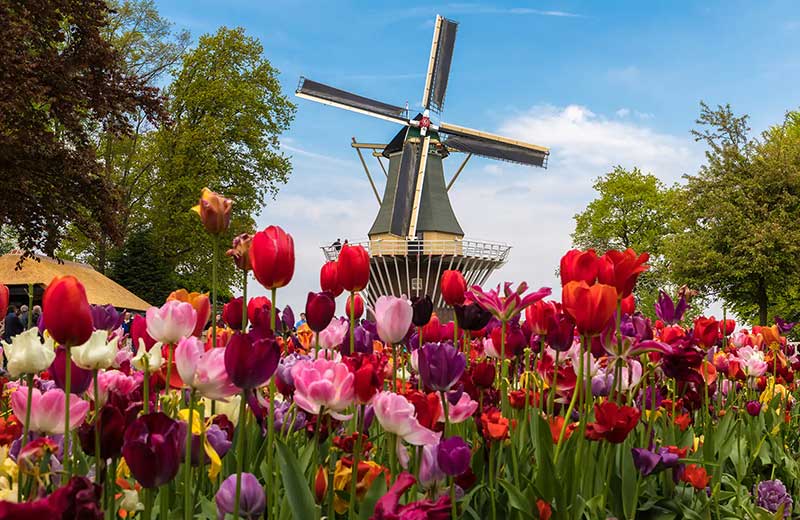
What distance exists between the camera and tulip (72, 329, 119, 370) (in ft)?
6.26

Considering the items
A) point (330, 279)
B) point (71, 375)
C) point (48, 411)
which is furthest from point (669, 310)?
point (48, 411)

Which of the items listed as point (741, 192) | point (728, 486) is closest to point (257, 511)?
point (728, 486)

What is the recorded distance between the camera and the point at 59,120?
65.5 feet

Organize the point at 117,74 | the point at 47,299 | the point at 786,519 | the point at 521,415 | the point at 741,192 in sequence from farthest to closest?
the point at 741,192, the point at 117,74, the point at 786,519, the point at 521,415, the point at 47,299

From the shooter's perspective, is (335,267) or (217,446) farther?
(335,267)

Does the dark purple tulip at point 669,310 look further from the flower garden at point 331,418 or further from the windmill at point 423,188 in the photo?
the windmill at point 423,188

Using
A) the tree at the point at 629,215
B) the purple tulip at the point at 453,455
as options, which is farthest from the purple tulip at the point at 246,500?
the tree at the point at 629,215

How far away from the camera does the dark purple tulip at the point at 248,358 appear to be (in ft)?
5.01

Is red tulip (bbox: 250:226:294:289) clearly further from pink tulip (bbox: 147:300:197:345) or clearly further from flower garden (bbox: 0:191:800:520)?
pink tulip (bbox: 147:300:197:345)

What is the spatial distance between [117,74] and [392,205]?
46.0 feet

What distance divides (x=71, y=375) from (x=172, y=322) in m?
0.34

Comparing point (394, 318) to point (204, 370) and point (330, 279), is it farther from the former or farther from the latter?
point (204, 370)

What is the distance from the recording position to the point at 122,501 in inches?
70.0

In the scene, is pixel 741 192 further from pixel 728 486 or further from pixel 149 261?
pixel 728 486
